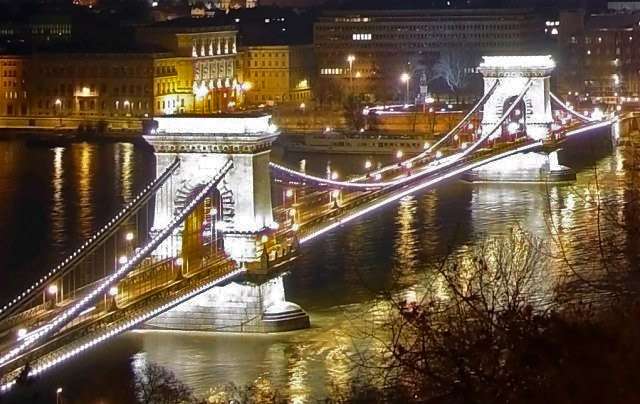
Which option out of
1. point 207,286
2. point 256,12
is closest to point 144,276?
point 207,286

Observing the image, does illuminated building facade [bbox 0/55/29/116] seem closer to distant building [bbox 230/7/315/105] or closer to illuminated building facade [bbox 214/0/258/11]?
distant building [bbox 230/7/315/105]

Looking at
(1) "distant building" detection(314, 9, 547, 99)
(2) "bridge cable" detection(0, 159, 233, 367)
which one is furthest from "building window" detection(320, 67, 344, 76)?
(2) "bridge cable" detection(0, 159, 233, 367)

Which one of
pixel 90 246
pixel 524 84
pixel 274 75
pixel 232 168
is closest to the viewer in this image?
pixel 90 246

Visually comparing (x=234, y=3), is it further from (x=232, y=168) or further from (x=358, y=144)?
(x=232, y=168)

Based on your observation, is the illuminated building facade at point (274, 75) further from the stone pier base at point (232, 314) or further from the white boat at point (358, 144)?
the stone pier base at point (232, 314)

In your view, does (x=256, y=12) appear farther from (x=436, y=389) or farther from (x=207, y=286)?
(x=436, y=389)

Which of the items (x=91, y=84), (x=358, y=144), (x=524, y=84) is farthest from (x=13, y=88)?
(x=524, y=84)

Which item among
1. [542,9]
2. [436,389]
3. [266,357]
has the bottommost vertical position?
[266,357]
